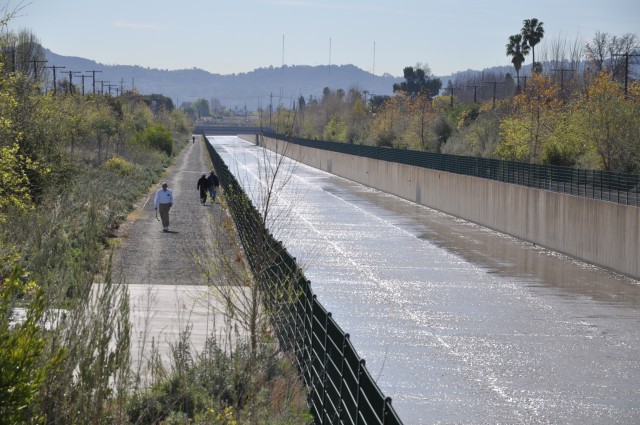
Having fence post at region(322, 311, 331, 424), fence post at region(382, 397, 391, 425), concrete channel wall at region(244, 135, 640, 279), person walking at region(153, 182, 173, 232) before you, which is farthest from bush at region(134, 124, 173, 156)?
fence post at region(382, 397, 391, 425)

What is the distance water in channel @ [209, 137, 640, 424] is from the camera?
14.4m

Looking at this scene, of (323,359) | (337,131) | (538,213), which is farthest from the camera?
(337,131)

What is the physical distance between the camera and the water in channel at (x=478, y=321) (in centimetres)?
1443

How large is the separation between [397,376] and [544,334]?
4.45 meters

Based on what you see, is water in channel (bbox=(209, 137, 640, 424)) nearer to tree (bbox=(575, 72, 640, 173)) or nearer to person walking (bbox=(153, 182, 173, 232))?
person walking (bbox=(153, 182, 173, 232))

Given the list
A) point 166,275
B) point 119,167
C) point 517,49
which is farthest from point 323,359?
A: point 517,49

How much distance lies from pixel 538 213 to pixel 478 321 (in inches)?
558

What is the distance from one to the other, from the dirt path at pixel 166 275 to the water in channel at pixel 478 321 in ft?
7.33

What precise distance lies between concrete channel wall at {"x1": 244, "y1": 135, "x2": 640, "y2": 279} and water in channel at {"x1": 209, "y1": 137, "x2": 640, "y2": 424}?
1.67ft

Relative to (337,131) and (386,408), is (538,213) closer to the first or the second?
(386,408)

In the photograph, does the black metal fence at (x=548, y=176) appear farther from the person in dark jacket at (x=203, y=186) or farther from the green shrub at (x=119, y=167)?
the green shrub at (x=119, y=167)

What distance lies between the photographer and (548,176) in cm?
3394

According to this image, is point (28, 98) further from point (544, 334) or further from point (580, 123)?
point (580, 123)

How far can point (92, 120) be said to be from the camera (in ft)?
236
